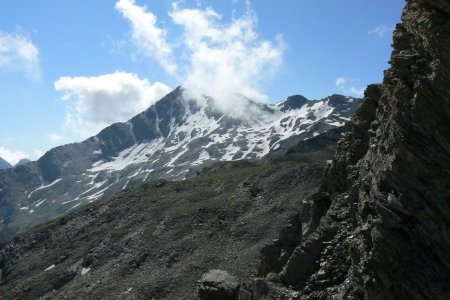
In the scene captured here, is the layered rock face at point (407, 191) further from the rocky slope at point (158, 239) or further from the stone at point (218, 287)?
the rocky slope at point (158, 239)

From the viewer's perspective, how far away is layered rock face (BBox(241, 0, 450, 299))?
18.4 m

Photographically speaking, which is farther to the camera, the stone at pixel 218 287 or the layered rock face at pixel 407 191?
the stone at pixel 218 287

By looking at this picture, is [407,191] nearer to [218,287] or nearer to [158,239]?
[218,287]

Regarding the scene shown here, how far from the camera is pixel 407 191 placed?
19.3 meters

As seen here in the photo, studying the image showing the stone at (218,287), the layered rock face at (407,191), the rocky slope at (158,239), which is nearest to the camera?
the layered rock face at (407,191)

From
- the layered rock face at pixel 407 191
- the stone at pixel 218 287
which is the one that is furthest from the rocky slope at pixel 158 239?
the layered rock face at pixel 407 191

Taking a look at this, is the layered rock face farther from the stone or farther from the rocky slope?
the rocky slope

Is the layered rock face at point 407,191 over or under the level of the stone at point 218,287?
over

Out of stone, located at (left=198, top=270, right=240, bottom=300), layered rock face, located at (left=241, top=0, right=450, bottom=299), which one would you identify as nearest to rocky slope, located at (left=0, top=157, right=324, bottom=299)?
stone, located at (left=198, top=270, right=240, bottom=300)

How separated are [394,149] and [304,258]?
9.07m

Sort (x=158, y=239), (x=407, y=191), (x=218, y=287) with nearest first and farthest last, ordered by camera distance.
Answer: (x=407, y=191) < (x=218, y=287) < (x=158, y=239)

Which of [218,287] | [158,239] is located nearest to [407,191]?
[218,287]

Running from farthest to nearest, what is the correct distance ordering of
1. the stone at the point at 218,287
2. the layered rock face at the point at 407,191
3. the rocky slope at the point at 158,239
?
the rocky slope at the point at 158,239
the stone at the point at 218,287
the layered rock face at the point at 407,191

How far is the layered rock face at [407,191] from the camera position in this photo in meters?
18.4
